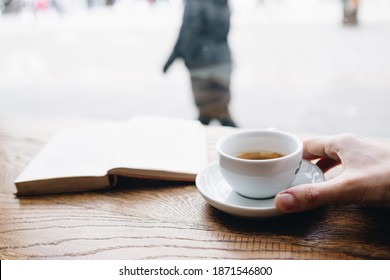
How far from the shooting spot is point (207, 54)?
1695 mm

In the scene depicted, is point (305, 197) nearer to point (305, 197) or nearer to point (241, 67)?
point (305, 197)

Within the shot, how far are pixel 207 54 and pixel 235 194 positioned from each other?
106 centimetres

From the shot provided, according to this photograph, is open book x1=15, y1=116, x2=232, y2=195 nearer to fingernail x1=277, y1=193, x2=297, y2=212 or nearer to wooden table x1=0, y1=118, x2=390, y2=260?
wooden table x1=0, y1=118, x2=390, y2=260

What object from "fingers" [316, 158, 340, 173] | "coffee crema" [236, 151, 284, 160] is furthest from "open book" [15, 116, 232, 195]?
"fingers" [316, 158, 340, 173]

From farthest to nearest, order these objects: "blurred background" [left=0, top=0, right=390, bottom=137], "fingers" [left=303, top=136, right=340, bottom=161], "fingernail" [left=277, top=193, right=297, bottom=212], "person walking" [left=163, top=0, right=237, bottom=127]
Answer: "blurred background" [left=0, top=0, right=390, bottom=137] < "person walking" [left=163, top=0, right=237, bottom=127] < "fingers" [left=303, top=136, right=340, bottom=161] < "fingernail" [left=277, top=193, right=297, bottom=212]

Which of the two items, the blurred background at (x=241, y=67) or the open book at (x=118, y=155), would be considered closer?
the open book at (x=118, y=155)

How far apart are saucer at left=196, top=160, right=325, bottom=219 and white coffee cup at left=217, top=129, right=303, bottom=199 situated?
2 centimetres

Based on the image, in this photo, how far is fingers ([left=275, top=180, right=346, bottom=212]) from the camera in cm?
64

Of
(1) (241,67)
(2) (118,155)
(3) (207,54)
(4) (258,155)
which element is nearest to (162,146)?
(2) (118,155)

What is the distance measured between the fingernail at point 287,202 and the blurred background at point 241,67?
3.04ft

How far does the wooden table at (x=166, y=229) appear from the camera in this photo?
2.10 ft

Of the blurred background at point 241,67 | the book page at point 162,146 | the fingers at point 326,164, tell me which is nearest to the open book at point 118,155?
the book page at point 162,146

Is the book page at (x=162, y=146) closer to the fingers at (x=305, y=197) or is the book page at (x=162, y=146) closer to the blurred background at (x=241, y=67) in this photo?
the fingers at (x=305, y=197)
